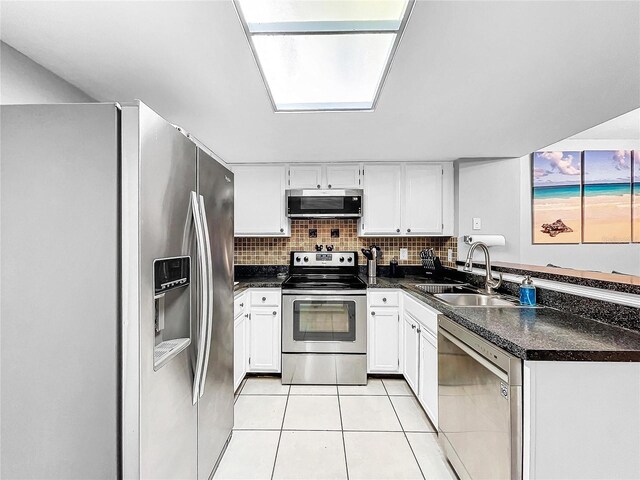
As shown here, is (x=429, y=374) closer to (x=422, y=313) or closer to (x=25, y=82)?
(x=422, y=313)

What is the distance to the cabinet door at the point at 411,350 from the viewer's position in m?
2.46

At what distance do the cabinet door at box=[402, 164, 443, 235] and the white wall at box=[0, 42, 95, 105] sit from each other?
2.80m

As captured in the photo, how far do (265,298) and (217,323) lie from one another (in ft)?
4.04

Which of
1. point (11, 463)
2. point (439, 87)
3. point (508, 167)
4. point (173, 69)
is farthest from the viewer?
point (508, 167)

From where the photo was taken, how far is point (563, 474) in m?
1.14

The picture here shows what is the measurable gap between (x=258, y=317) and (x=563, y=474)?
233 centimetres

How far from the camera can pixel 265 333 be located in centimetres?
296

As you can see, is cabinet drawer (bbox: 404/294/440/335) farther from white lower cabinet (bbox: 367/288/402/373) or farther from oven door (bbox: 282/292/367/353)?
oven door (bbox: 282/292/367/353)

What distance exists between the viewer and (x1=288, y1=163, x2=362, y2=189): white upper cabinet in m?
3.31

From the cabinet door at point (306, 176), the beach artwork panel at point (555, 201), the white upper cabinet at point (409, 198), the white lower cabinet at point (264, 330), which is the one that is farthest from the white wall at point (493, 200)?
the white lower cabinet at point (264, 330)

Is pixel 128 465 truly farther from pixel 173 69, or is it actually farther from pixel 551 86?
pixel 551 86

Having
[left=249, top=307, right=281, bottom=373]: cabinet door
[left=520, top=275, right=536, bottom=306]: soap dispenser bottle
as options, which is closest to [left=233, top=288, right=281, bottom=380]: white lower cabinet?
[left=249, top=307, right=281, bottom=373]: cabinet door

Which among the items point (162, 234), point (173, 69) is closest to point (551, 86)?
point (173, 69)

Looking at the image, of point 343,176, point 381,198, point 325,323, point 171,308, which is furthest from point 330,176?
point 171,308
